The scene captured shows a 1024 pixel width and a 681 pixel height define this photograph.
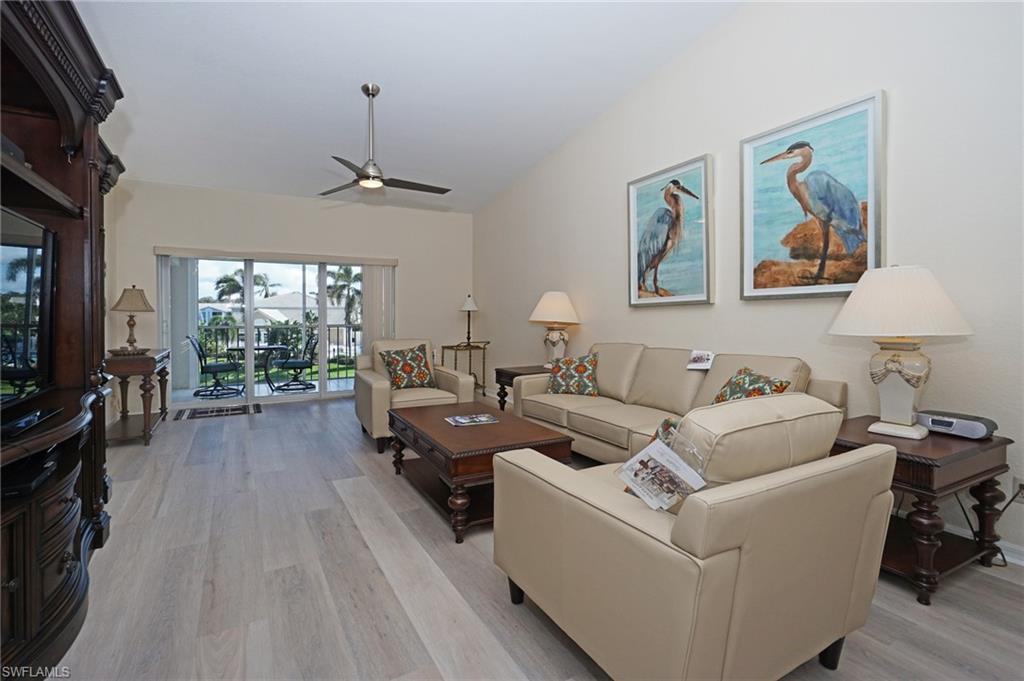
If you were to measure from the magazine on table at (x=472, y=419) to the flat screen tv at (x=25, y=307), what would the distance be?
2.00m

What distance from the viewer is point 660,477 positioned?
131 centimetres

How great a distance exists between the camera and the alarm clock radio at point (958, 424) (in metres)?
2.05

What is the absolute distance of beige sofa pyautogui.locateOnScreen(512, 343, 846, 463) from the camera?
9.59ft

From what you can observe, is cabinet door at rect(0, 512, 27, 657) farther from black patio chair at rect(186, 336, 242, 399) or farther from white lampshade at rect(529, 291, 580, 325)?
black patio chair at rect(186, 336, 242, 399)

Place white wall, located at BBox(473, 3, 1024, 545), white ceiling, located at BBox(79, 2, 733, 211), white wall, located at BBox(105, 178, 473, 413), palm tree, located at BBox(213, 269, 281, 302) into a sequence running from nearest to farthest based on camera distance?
white wall, located at BBox(473, 3, 1024, 545), white ceiling, located at BBox(79, 2, 733, 211), white wall, located at BBox(105, 178, 473, 413), palm tree, located at BBox(213, 269, 281, 302)

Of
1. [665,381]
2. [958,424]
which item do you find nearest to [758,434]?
[958,424]

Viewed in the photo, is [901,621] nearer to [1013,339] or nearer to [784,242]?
[1013,339]

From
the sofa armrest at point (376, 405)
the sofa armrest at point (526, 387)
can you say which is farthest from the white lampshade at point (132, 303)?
the sofa armrest at point (526, 387)

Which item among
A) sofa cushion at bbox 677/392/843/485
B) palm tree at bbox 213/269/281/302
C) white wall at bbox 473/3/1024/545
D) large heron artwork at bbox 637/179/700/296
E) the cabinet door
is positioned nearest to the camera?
sofa cushion at bbox 677/392/843/485

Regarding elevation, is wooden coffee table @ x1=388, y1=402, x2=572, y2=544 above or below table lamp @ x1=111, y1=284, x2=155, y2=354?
below

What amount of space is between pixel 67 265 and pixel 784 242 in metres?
3.88

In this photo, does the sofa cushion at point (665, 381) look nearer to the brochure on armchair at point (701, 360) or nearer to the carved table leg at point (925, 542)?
the brochure on armchair at point (701, 360)

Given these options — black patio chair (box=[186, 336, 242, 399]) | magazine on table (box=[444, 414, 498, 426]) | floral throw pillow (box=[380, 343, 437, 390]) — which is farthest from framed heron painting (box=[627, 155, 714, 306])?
black patio chair (box=[186, 336, 242, 399])

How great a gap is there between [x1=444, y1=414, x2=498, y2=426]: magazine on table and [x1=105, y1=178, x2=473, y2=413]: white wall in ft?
12.5
